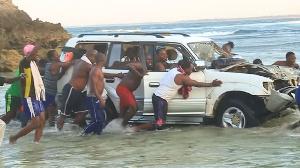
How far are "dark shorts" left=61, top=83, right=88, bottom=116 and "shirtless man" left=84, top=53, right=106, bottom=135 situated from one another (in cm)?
46

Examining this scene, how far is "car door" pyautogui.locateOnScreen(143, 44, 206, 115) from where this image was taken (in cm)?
1049

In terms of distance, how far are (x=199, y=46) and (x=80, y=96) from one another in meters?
2.28

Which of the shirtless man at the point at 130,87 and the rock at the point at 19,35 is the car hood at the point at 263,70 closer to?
the shirtless man at the point at 130,87

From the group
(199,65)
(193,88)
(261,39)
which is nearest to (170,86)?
(193,88)

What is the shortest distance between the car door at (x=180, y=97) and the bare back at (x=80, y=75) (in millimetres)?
1002

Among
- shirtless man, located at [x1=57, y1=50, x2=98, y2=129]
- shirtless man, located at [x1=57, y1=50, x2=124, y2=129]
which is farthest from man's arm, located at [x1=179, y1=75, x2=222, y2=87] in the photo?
shirtless man, located at [x1=57, y1=50, x2=98, y2=129]

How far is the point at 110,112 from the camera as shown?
11219mm

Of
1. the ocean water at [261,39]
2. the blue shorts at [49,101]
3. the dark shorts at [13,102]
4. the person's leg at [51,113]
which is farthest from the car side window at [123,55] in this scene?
the ocean water at [261,39]

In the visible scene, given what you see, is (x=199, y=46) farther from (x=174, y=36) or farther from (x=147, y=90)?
(x=147, y=90)

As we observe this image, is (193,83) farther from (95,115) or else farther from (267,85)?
(95,115)

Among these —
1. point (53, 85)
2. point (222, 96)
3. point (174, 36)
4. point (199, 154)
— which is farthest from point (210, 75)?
point (53, 85)

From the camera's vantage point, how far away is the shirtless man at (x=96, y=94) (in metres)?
10.1

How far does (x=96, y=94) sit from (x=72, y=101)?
0.86 meters

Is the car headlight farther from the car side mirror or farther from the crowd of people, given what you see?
the car side mirror
